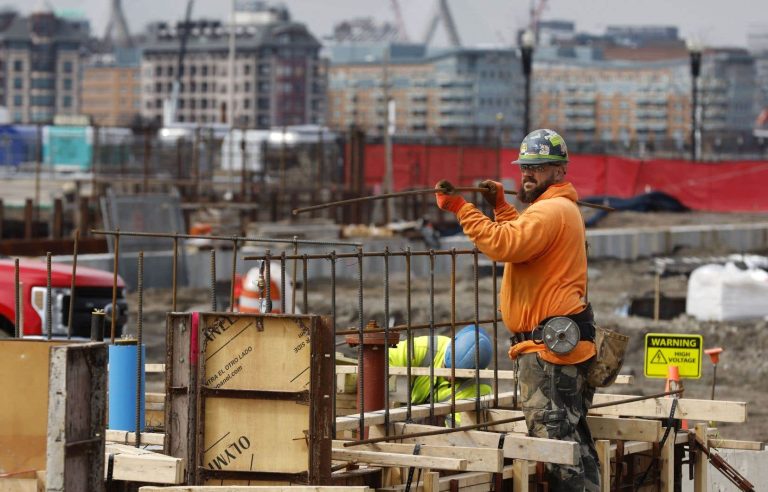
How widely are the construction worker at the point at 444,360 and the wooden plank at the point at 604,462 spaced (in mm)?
1510

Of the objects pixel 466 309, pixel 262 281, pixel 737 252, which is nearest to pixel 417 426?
pixel 262 281

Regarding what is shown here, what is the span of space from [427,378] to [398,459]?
2519 mm

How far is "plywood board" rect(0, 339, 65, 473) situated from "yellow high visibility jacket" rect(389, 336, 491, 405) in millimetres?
2893

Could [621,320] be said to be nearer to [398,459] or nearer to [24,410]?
[398,459]

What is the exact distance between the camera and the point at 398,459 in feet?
22.1

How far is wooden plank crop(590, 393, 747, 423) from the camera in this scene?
8383 mm

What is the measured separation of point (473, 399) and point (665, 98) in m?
192

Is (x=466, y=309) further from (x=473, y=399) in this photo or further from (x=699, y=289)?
(x=473, y=399)

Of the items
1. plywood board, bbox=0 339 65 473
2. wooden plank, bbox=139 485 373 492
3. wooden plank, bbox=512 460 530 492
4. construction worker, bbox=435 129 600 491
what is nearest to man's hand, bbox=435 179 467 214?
construction worker, bbox=435 129 600 491

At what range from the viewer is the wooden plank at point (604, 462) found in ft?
24.9

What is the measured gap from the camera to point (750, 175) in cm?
4300

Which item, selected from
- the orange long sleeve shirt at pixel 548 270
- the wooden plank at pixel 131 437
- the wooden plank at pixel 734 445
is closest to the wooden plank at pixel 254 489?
the wooden plank at pixel 131 437

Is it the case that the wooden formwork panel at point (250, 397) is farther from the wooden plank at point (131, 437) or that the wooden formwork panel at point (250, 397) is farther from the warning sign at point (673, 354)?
the warning sign at point (673, 354)

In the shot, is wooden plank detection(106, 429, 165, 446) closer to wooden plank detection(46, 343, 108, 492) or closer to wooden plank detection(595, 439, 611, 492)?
wooden plank detection(46, 343, 108, 492)
